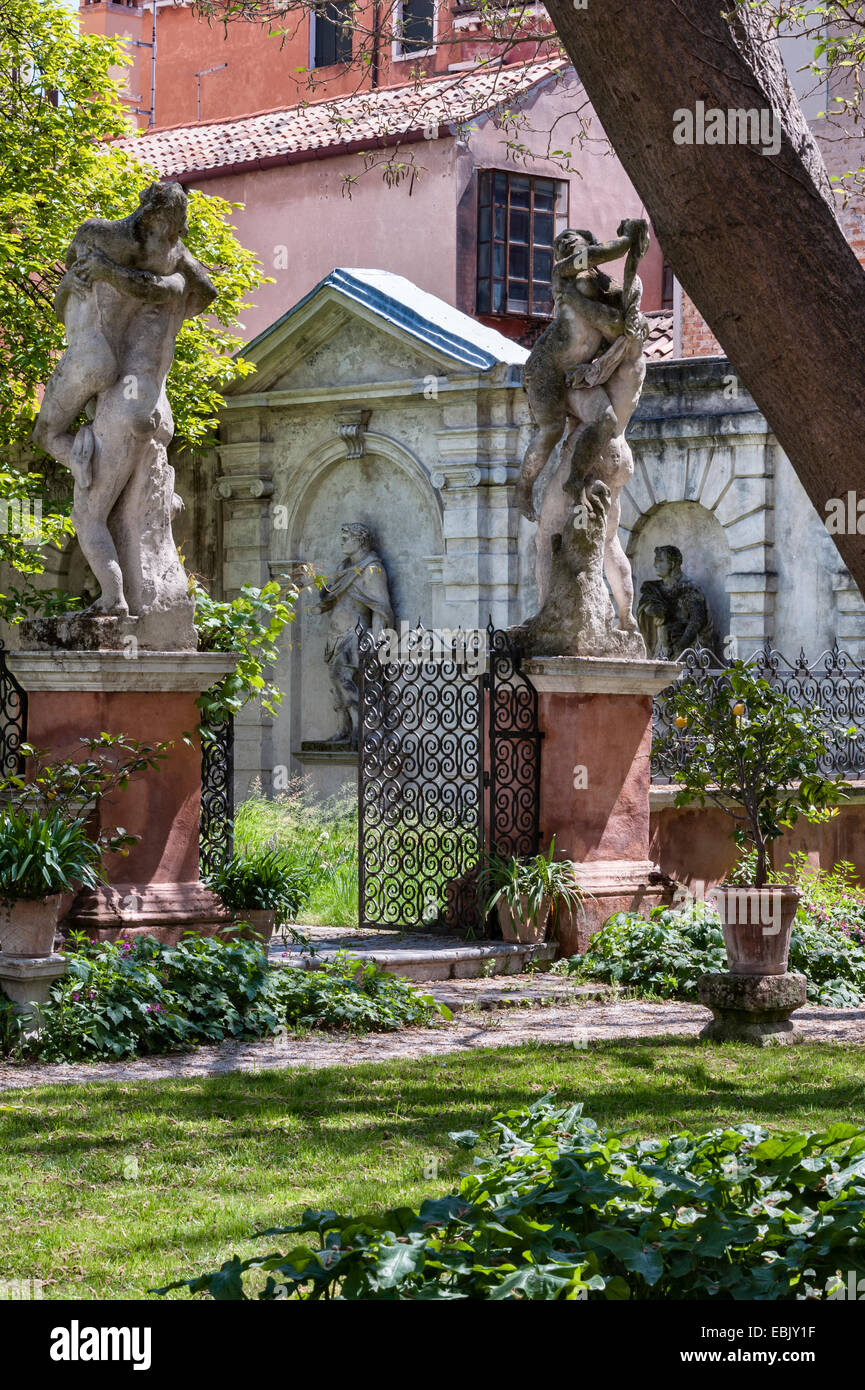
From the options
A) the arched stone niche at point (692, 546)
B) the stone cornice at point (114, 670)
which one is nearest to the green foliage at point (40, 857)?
the stone cornice at point (114, 670)

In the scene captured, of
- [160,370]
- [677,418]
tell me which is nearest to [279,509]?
[677,418]

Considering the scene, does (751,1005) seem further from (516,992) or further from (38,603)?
(38,603)

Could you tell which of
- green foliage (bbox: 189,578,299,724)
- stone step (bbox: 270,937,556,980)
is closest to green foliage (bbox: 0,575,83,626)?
green foliage (bbox: 189,578,299,724)

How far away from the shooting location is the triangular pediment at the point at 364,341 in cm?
2088

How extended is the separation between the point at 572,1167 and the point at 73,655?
569 cm

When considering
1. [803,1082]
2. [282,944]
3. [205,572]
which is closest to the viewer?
[803,1082]

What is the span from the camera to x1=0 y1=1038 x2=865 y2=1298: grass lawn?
17.2ft

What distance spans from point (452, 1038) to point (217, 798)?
8.32 ft

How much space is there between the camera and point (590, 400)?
12.0 metres

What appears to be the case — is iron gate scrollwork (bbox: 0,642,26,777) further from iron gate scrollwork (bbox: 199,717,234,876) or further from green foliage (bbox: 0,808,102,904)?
green foliage (bbox: 0,808,102,904)

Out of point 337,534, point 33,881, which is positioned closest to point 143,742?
point 33,881

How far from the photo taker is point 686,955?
36.1ft

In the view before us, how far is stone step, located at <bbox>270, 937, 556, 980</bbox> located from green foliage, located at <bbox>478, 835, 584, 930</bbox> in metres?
0.22

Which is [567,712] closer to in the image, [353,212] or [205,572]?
[205,572]
